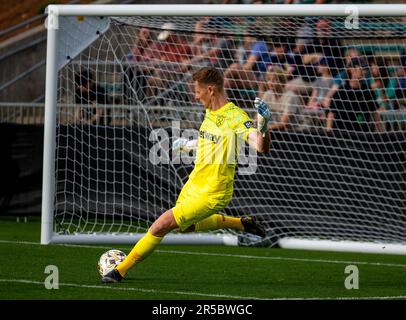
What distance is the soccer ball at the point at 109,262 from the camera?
8.87 m

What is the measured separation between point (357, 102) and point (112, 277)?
17.0 ft

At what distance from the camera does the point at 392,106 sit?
13.0 metres

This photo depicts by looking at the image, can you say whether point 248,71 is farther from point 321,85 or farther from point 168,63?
point 168,63

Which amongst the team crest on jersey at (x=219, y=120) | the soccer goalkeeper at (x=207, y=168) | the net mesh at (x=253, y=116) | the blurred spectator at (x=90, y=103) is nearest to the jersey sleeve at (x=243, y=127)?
the soccer goalkeeper at (x=207, y=168)

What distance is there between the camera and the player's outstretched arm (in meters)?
8.05

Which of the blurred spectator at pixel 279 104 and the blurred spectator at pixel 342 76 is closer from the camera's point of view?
the blurred spectator at pixel 342 76

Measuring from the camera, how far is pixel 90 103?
14164 millimetres

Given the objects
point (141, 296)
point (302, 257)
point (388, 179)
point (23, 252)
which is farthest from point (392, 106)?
point (141, 296)

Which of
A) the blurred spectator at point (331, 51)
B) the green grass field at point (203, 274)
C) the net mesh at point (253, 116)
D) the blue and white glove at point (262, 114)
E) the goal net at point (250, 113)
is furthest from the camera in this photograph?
the blurred spectator at point (331, 51)

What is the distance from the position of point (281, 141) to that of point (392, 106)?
142cm

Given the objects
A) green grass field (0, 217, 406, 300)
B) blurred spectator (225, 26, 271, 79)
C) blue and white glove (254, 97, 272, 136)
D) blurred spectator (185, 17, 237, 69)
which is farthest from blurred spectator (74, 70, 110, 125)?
blue and white glove (254, 97, 272, 136)

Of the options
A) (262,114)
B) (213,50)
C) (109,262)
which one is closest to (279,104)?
(213,50)

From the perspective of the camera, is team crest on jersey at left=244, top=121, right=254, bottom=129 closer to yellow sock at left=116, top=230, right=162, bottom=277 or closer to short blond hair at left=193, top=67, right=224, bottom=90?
short blond hair at left=193, top=67, right=224, bottom=90

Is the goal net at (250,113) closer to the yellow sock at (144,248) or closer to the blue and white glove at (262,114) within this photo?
the yellow sock at (144,248)
